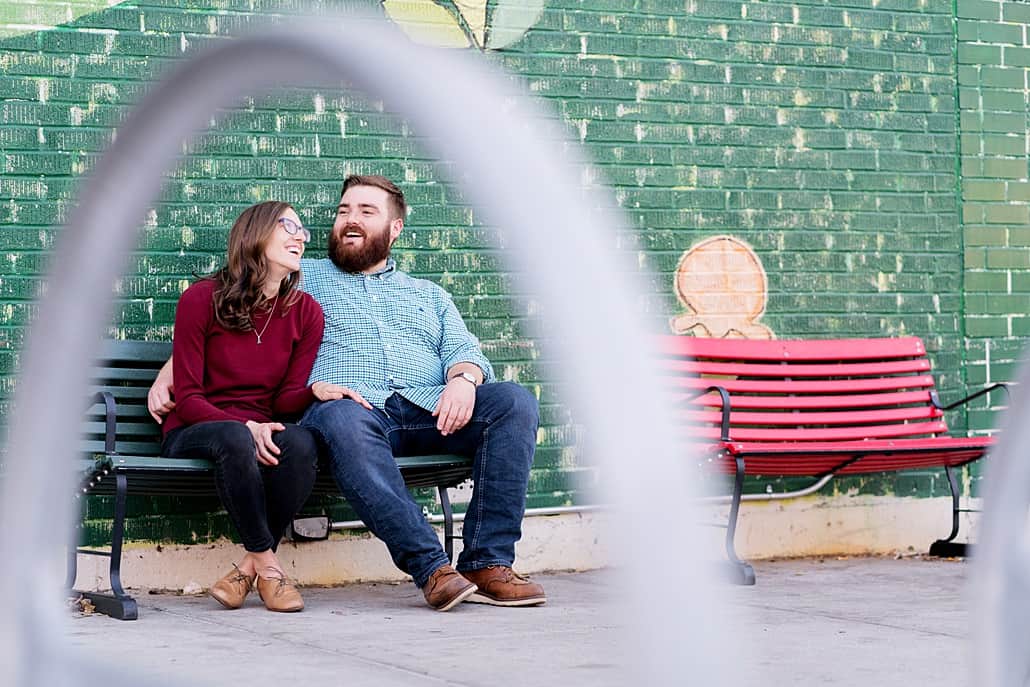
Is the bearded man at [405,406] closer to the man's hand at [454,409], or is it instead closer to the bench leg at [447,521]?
the man's hand at [454,409]

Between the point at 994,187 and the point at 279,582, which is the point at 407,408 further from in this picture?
the point at 994,187

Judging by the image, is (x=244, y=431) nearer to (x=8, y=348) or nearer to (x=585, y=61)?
(x=8, y=348)

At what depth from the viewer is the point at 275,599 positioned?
4.35 metres

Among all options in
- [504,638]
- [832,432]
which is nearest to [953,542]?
[832,432]

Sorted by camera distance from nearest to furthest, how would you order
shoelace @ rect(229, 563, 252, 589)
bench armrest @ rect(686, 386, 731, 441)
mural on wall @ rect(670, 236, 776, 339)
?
shoelace @ rect(229, 563, 252, 589) < bench armrest @ rect(686, 386, 731, 441) < mural on wall @ rect(670, 236, 776, 339)

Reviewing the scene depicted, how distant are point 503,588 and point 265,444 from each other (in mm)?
807

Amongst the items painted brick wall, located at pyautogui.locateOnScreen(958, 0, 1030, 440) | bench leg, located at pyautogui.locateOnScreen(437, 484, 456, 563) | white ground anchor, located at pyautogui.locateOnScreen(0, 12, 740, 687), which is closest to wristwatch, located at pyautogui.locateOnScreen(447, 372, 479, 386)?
bench leg, located at pyautogui.locateOnScreen(437, 484, 456, 563)

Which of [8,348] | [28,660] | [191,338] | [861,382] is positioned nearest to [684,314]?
[861,382]

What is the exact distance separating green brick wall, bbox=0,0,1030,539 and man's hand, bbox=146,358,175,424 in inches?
11.6

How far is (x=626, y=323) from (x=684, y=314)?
14.8 ft

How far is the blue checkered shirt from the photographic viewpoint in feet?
15.6

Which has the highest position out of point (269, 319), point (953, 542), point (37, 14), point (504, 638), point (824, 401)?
point (37, 14)

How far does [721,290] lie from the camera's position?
5680 millimetres

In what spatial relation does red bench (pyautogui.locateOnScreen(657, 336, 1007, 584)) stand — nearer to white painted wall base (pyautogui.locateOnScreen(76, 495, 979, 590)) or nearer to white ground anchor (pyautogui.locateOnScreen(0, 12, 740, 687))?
white painted wall base (pyautogui.locateOnScreen(76, 495, 979, 590))
